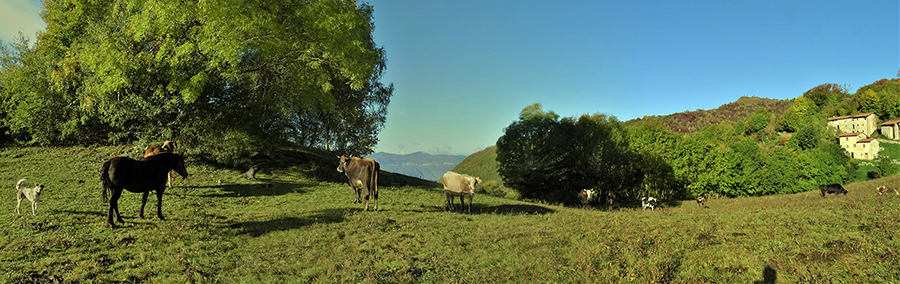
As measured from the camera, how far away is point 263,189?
67.7ft

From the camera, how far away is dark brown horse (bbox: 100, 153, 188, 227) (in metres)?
11.1

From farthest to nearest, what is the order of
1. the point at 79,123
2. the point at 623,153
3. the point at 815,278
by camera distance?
the point at 623,153 → the point at 79,123 → the point at 815,278

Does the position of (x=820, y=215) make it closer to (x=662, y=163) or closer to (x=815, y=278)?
(x=815, y=278)

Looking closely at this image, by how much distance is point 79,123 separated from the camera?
83.4ft

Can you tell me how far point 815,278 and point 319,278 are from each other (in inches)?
408

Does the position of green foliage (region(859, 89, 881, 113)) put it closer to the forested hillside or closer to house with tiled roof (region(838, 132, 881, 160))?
house with tiled roof (region(838, 132, 881, 160))

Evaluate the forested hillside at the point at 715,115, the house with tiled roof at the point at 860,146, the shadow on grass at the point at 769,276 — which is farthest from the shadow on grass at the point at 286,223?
the forested hillside at the point at 715,115

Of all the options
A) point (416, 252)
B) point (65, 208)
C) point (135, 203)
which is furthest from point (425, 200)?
point (65, 208)

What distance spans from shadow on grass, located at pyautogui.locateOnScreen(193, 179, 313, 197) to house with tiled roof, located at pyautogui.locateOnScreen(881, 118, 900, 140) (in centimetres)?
14390

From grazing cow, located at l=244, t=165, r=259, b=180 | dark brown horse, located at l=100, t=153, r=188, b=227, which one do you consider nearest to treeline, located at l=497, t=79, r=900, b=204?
A: grazing cow, located at l=244, t=165, r=259, b=180

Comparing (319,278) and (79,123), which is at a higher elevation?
(79,123)

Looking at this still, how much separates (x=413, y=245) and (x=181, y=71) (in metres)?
18.1

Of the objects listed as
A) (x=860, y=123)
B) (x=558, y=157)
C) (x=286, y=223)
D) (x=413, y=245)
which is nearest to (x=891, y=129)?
(x=860, y=123)

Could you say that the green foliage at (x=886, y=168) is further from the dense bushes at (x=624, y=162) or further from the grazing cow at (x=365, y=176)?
the grazing cow at (x=365, y=176)
